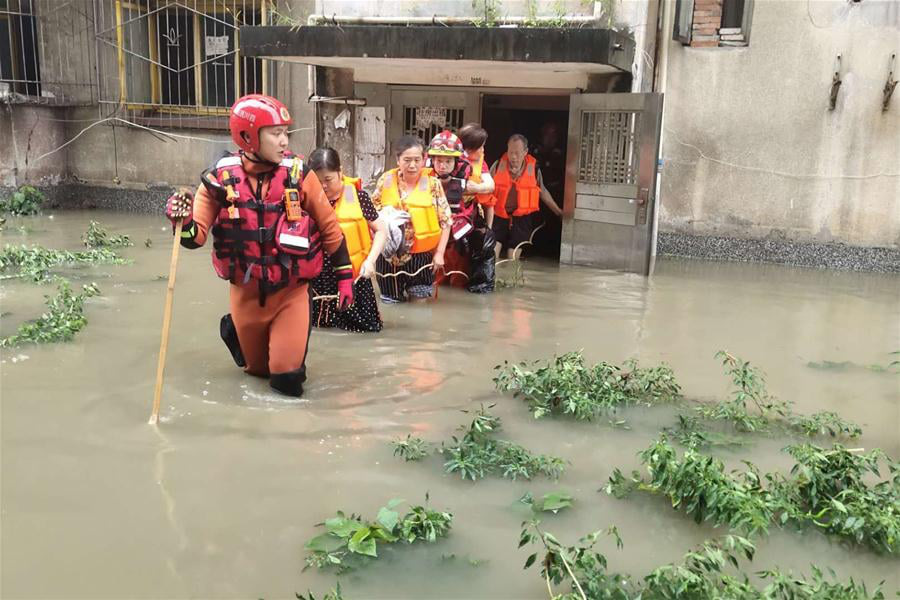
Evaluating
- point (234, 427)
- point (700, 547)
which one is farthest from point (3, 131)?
point (700, 547)

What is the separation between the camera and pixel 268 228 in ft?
15.6

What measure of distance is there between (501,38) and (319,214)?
15.0 feet

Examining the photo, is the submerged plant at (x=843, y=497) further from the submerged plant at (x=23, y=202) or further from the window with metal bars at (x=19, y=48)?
the window with metal bars at (x=19, y=48)

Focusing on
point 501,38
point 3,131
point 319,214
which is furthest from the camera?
point 3,131

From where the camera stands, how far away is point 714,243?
1062 centimetres

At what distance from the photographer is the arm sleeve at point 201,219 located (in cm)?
460

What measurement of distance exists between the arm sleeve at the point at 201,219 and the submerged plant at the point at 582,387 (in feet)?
6.39

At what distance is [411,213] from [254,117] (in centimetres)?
273

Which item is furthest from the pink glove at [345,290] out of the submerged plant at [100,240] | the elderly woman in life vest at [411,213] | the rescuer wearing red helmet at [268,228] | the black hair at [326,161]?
the submerged plant at [100,240]

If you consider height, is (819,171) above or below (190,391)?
above

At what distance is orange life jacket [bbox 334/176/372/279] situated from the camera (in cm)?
629

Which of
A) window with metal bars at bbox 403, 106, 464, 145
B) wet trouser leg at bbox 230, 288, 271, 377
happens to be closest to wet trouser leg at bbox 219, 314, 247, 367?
wet trouser leg at bbox 230, 288, 271, 377

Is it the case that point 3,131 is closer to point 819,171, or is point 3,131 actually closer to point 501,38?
point 501,38

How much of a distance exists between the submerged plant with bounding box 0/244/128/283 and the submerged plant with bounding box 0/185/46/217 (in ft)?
10.1
